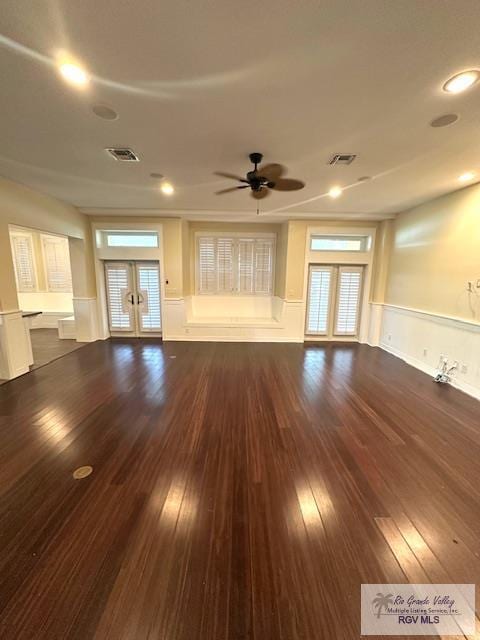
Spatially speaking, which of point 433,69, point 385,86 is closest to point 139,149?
point 385,86

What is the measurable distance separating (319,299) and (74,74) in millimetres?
5385

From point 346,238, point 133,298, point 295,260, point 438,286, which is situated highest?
point 346,238

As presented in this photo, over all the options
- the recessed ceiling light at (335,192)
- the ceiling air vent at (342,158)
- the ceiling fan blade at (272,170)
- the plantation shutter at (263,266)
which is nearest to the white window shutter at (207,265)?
the plantation shutter at (263,266)

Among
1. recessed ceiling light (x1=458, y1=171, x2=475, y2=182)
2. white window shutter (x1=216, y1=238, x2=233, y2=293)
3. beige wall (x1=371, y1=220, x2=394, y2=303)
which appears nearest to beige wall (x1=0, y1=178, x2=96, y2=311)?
white window shutter (x1=216, y1=238, x2=233, y2=293)

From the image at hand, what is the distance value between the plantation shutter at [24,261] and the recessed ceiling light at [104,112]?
23.0 feet

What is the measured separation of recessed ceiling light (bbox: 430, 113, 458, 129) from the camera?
208cm

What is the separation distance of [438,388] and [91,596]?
4386 mm

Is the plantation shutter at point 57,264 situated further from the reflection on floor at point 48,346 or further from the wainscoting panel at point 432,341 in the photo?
the wainscoting panel at point 432,341

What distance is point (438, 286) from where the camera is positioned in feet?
13.6

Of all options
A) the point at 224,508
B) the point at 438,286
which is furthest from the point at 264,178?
the point at 438,286

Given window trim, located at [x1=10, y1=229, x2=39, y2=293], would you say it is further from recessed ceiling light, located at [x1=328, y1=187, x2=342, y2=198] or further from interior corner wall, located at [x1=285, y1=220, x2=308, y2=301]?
recessed ceiling light, located at [x1=328, y1=187, x2=342, y2=198]

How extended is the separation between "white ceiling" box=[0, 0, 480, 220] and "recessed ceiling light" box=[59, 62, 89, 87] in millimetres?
61

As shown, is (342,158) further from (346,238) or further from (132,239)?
(132,239)

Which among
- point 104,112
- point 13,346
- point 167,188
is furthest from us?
point 167,188
